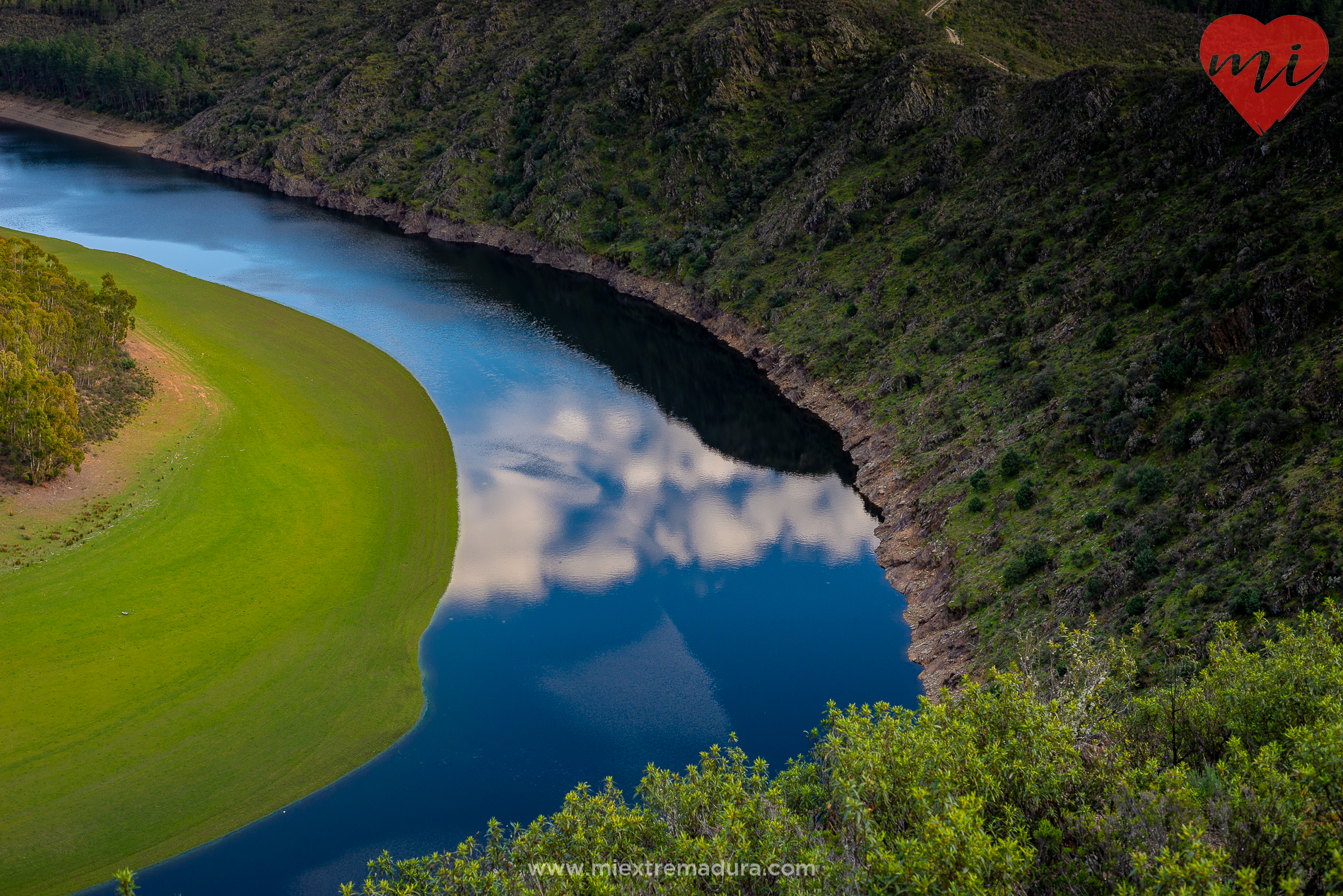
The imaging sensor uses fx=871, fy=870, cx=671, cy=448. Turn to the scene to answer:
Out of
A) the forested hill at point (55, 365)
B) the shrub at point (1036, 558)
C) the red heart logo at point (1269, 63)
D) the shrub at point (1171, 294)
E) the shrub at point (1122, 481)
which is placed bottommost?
the forested hill at point (55, 365)


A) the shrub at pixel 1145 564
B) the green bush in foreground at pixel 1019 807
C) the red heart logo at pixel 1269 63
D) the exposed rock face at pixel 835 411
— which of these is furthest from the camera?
the red heart logo at pixel 1269 63

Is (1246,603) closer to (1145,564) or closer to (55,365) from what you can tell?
(1145,564)

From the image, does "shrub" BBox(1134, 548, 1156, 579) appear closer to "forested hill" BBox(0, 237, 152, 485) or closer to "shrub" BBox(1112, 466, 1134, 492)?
"shrub" BBox(1112, 466, 1134, 492)

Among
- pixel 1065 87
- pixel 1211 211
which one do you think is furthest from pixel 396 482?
pixel 1065 87

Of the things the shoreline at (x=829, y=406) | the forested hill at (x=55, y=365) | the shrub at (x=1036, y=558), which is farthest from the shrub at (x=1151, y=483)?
the forested hill at (x=55, y=365)

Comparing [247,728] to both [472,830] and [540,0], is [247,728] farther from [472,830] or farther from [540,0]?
[540,0]

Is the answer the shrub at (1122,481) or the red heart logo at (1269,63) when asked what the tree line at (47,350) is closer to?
the shrub at (1122,481)

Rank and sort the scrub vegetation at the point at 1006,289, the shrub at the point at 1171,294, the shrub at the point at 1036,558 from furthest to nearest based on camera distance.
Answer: the shrub at the point at 1171,294, the shrub at the point at 1036,558, the scrub vegetation at the point at 1006,289
